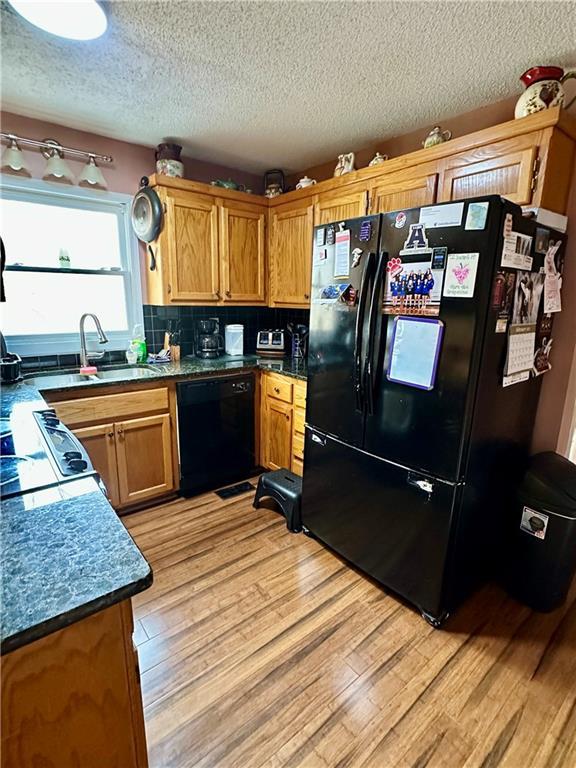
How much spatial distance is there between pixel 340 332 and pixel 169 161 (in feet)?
5.83

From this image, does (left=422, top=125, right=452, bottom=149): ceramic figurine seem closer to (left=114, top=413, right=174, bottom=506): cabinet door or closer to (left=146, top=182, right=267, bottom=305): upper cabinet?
(left=146, top=182, right=267, bottom=305): upper cabinet

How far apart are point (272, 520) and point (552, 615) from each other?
156 cm

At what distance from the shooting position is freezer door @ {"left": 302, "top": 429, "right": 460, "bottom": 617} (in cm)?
164

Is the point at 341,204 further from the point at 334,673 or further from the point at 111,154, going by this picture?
the point at 334,673

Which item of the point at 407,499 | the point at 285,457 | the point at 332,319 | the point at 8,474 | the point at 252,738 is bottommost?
the point at 252,738

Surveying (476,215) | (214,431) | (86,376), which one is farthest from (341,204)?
(86,376)

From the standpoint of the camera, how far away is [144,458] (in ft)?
8.32

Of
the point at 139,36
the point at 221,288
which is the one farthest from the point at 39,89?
the point at 221,288

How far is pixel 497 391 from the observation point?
1610mm

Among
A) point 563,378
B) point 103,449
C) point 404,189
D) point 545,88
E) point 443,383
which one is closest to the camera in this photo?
point 443,383

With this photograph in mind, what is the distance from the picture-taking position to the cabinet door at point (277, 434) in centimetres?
279

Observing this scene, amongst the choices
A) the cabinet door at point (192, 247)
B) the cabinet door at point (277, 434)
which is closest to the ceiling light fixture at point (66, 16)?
the cabinet door at point (192, 247)

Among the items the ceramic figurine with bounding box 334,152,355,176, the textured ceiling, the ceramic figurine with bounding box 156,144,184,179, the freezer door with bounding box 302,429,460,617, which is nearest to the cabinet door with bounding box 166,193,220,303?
the ceramic figurine with bounding box 156,144,184,179

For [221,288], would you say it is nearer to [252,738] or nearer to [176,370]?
[176,370]
